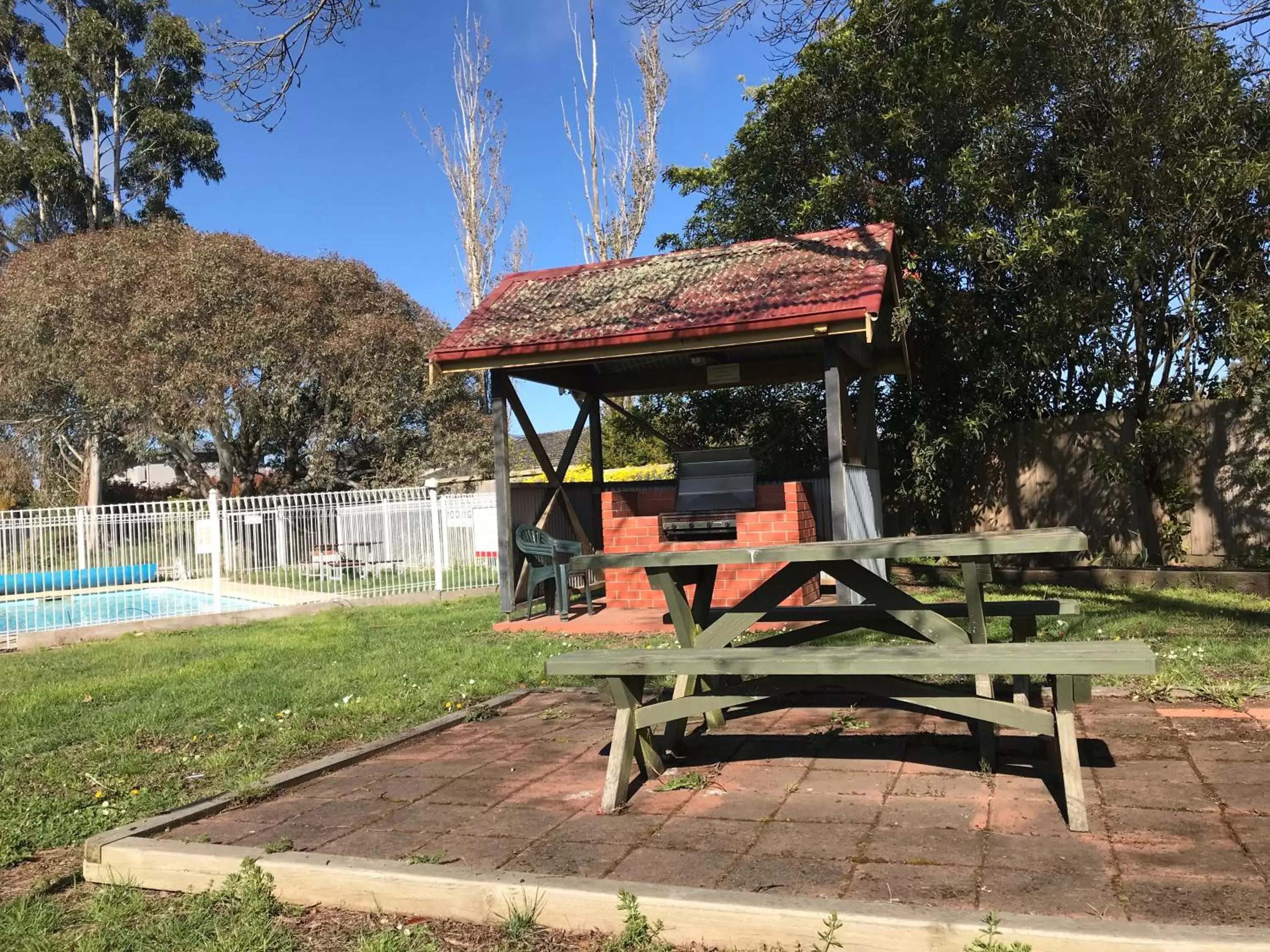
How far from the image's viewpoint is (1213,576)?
961 cm

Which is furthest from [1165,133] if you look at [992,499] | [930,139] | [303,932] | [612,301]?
[303,932]

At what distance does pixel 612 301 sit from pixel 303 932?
27.7 feet

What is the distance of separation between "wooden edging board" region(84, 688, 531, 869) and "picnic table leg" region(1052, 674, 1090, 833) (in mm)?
3337

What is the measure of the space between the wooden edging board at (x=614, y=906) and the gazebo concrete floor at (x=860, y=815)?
133 mm

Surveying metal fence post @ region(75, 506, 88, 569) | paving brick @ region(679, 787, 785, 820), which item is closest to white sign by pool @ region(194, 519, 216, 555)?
metal fence post @ region(75, 506, 88, 569)

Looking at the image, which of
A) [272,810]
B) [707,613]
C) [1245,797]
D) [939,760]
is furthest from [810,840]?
[272,810]

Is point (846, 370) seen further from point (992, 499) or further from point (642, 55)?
point (642, 55)

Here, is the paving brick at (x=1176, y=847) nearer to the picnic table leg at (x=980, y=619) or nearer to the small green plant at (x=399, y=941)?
the picnic table leg at (x=980, y=619)

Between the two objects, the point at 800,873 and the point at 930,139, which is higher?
the point at 930,139

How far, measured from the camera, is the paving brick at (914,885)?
2762 mm

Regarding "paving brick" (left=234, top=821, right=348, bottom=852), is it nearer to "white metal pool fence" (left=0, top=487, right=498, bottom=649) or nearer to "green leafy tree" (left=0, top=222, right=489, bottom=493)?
"white metal pool fence" (left=0, top=487, right=498, bottom=649)

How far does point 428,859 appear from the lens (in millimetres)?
3338

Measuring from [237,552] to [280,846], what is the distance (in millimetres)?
11590

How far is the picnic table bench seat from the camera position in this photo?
3.30 meters
